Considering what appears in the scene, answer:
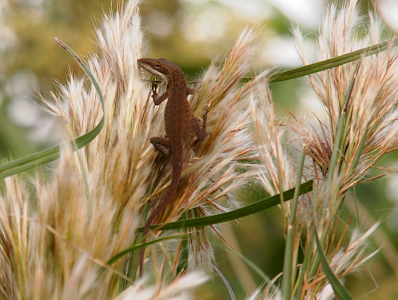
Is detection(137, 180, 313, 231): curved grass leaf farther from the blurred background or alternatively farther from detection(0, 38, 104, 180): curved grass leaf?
the blurred background

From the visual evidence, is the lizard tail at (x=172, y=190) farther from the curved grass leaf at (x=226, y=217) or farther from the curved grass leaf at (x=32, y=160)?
the curved grass leaf at (x=32, y=160)

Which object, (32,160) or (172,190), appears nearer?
(32,160)

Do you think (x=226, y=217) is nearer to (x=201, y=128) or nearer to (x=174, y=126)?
(x=201, y=128)

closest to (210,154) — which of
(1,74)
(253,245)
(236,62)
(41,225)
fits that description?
(236,62)

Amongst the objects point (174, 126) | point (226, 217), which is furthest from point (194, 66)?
point (226, 217)

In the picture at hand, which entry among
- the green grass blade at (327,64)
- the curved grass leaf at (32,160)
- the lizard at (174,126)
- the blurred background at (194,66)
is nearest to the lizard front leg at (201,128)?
the lizard at (174,126)

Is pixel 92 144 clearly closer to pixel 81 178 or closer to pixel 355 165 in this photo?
pixel 81 178

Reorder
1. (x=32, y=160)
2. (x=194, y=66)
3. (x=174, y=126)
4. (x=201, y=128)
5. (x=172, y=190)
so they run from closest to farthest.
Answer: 1. (x=32, y=160)
2. (x=172, y=190)
3. (x=201, y=128)
4. (x=174, y=126)
5. (x=194, y=66)
